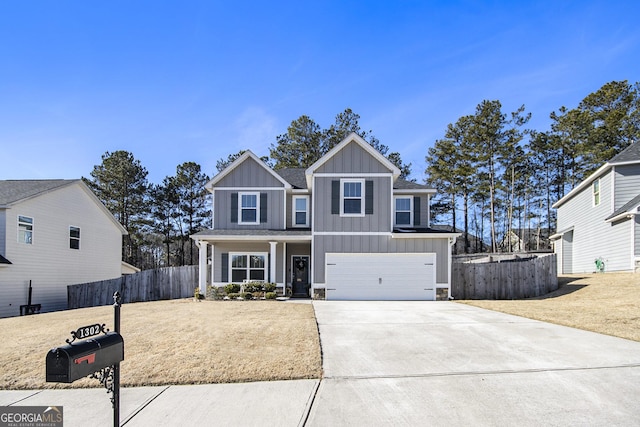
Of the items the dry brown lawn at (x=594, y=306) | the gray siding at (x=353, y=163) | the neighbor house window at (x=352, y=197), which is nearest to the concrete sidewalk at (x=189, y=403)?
the dry brown lawn at (x=594, y=306)

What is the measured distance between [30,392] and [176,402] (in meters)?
2.26

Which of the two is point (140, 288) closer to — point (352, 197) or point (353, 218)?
point (353, 218)

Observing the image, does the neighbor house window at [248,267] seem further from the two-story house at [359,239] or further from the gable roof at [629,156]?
the gable roof at [629,156]

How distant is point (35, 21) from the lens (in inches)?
420

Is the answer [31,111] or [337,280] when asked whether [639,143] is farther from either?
[31,111]

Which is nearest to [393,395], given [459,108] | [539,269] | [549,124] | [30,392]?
[30,392]

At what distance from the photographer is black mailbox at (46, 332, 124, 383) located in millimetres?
2771

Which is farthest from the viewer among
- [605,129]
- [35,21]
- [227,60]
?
[605,129]

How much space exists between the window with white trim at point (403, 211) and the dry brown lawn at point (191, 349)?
359 inches

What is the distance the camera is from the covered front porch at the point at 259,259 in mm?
18484

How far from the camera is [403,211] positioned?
1991 cm

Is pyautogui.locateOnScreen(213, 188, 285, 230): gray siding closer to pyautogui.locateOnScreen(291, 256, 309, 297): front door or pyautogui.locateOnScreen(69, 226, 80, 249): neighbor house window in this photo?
pyautogui.locateOnScreen(291, 256, 309, 297): front door

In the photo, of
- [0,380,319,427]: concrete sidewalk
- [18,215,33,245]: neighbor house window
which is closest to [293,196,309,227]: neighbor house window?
[18,215,33,245]: neighbor house window

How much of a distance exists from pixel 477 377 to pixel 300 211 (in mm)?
14970
